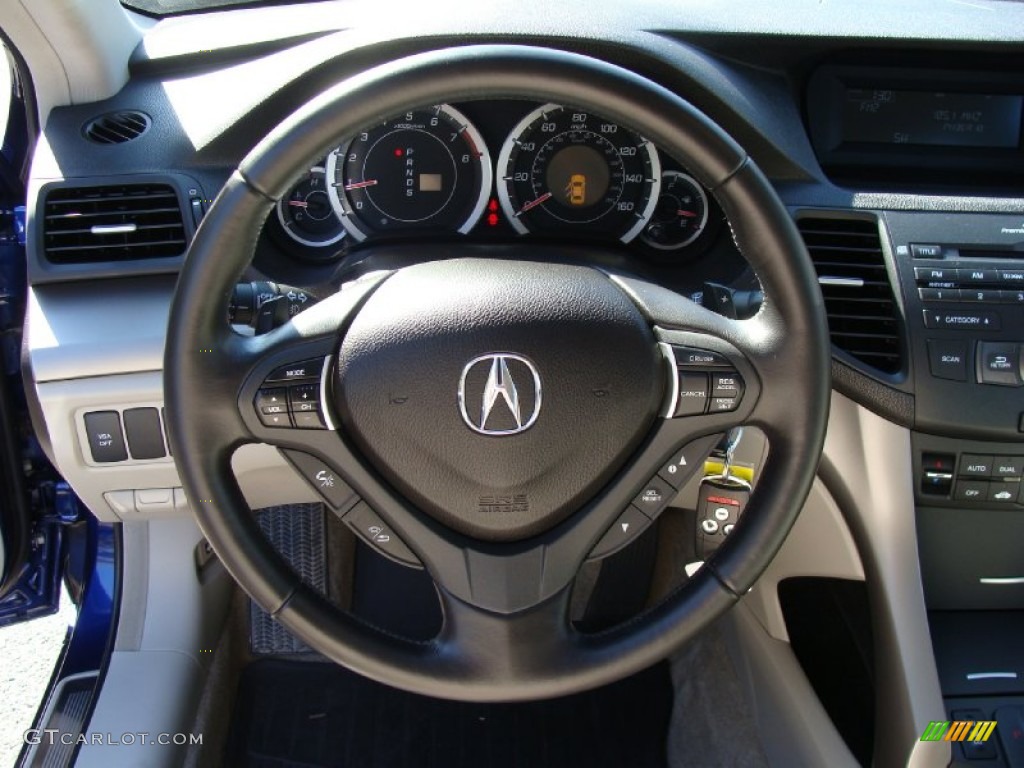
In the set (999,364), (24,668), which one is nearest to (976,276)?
(999,364)

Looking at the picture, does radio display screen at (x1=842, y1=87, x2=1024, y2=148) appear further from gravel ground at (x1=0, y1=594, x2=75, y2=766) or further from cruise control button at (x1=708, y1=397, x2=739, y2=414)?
gravel ground at (x1=0, y1=594, x2=75, y2=766)

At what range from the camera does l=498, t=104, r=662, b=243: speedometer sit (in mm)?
1668

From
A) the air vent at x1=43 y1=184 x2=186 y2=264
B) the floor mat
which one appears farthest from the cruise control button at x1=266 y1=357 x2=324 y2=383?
the floor mat

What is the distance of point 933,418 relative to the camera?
1573mm

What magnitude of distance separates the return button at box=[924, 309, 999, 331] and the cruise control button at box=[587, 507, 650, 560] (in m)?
0.64

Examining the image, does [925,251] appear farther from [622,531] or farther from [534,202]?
[622,531]

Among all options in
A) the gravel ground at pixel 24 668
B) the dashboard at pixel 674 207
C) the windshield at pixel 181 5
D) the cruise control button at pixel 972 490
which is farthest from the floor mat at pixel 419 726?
the windshield at pixel 181 5

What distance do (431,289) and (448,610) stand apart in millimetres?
389

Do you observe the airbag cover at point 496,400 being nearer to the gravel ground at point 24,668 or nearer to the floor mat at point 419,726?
the floor mat at point 419,726

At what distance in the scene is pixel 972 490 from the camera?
1.64m

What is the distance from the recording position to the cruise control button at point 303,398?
1171mm

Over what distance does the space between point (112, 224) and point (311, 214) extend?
0.31 metres

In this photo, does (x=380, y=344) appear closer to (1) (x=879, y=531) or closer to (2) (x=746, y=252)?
(2) (x=746, y=252)

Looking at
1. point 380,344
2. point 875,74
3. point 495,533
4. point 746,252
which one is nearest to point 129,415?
point 380,344
